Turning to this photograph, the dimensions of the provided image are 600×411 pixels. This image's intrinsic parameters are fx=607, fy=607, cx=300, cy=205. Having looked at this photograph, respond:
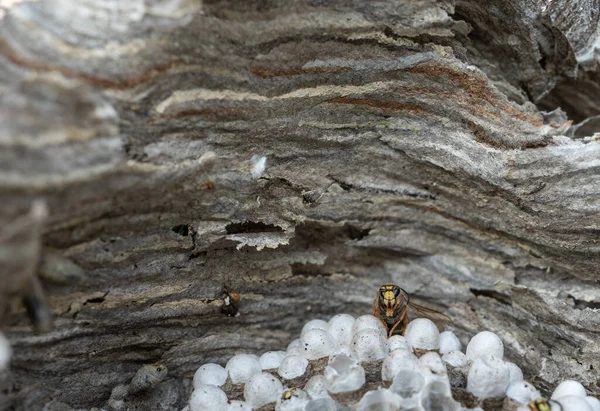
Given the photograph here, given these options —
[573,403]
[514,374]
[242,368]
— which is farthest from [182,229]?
[573,403]

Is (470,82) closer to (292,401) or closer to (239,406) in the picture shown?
(292,401)

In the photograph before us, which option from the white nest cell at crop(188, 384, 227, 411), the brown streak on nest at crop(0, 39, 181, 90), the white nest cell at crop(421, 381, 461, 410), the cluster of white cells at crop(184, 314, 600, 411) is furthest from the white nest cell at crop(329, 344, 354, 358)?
the brown streak on nest at crop(0, 39, 181, 90)

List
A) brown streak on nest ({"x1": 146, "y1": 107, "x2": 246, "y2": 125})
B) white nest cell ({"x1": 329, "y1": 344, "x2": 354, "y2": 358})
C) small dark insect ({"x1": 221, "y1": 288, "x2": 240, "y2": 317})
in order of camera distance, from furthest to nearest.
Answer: small dark insect ({"x1": 221, "y1": 288, "x2": 240, "y2": 317})
white nest cell ({"x1": 329, "y1": 344, "x2": 354, "y2": 358})
brown streak on nest ({"x1": 146, "y1": 107, "x2": 246, "y2": 125})

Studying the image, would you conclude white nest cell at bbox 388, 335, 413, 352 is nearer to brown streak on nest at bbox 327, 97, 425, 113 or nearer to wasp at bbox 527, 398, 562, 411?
wasp at bbox 527, 398, 562, 411

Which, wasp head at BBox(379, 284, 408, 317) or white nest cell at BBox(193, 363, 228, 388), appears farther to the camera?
wasp head at BBox(379, 284, 408, 317)

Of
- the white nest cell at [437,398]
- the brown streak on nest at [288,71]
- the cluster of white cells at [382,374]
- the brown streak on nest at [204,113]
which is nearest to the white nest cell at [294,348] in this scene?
the cluster of white cells at [382,374]

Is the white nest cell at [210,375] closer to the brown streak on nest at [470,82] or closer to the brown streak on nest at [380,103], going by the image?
the brown streak on nest at [380,103]
